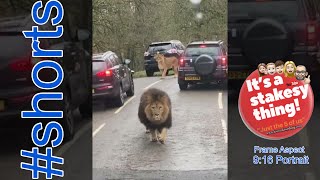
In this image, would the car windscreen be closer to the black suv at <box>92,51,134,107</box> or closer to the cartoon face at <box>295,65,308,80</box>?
the black suv at <box>92,51,134,107</box>

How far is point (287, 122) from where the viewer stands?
14.5ft

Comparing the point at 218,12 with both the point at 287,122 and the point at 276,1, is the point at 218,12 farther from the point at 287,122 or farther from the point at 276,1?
the point at 287,122

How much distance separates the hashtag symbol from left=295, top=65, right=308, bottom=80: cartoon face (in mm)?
2063

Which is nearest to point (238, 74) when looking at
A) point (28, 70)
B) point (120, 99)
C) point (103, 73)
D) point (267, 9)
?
point (267, 9)

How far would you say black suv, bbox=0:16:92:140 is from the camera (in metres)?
4.46

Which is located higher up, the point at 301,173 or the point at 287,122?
the point at 287,122

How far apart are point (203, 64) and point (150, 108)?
0.58m

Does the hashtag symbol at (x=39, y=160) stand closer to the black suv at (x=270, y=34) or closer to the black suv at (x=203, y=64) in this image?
the black suv at (x=203, y=64)

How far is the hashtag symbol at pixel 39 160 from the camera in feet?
15.0

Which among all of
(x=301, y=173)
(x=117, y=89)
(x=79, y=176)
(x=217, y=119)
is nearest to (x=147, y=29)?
(x=117, y=89)

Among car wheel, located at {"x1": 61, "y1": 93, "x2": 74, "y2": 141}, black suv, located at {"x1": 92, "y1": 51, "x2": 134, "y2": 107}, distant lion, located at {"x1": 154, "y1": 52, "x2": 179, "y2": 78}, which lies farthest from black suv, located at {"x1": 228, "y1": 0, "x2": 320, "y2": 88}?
car wheel, located at {"x1": 61, "y1": 93, "x2": 74, "y2": 141}

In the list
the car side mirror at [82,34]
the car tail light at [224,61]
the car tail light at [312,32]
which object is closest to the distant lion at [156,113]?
the car tail light at [224,61]

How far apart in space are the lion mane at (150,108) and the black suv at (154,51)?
18cm

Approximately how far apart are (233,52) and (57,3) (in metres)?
1.48
